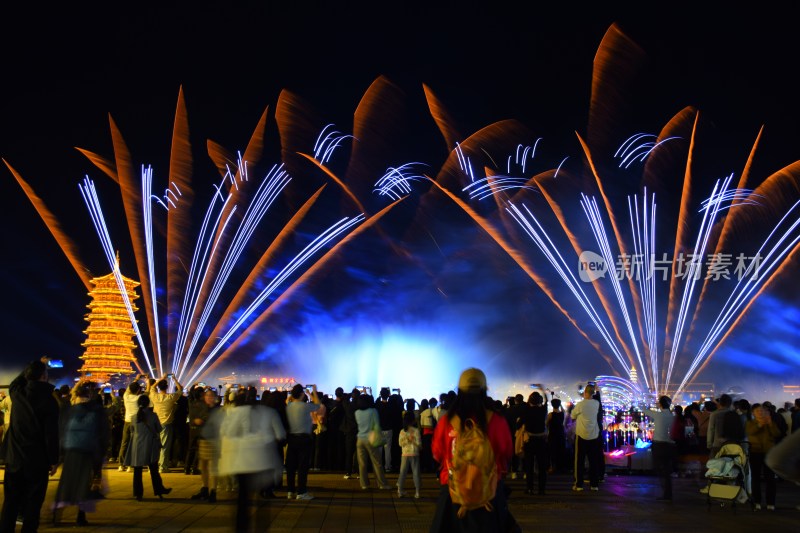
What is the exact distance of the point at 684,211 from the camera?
88.5 ft

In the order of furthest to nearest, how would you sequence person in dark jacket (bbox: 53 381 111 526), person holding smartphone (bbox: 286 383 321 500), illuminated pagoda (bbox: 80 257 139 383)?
illuminated pagoda (bbox: 80 257 139 383) → person holding smartphone (bbox: 286 383 321 500) → person in dark jacket (bbox: 53 381 111 526)

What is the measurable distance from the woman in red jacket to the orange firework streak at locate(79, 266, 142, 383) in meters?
57.1

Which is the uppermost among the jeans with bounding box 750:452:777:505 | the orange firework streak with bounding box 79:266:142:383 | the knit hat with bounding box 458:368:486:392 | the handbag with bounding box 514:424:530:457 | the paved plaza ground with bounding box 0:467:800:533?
the orange firework streak with bounding box 79:266:142:383

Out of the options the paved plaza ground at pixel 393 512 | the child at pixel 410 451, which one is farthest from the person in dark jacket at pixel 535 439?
the child at pixel 410 451

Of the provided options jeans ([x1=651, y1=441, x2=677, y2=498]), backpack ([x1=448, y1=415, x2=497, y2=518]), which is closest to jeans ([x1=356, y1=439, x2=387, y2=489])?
jeans ([x1=651, y1=441, x2=677, y2=498])

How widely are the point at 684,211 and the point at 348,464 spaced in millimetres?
16122

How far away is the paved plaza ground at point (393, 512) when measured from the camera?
31.1 feet

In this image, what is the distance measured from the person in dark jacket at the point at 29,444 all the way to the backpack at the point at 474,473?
4.48m

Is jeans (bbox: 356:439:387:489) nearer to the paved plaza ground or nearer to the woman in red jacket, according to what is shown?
the paved plaza ground

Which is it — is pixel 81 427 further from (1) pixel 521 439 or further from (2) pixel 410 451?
(1) pixel 521 439

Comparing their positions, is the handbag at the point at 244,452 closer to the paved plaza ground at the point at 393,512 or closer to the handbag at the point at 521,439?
the paved plaza ground at the point at 393,512

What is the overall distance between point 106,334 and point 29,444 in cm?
5499

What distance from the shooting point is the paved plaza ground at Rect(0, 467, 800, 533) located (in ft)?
31.1

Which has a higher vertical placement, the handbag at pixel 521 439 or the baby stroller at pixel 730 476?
Answer: the handbag at pixel 521 439
